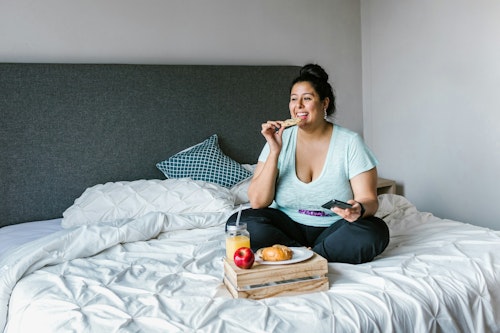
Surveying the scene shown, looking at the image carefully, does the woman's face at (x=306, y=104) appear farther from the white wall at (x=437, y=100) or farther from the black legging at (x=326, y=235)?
the white wall at (x=437, y=100)

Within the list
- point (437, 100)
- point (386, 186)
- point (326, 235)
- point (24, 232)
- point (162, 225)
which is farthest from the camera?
point (386, 186)

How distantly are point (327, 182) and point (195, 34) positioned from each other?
173 cm

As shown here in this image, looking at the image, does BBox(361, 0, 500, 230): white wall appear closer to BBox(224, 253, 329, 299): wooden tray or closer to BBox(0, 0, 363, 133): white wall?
BBox(0, 0, 363, 133): white wall

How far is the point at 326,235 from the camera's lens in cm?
218

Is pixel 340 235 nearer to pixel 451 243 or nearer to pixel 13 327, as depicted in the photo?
pixel 451 243

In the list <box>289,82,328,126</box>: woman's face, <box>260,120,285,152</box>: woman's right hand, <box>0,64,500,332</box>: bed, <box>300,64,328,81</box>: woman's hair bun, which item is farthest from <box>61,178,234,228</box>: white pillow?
<box>300,64,328,81</box>: woman's hair bun

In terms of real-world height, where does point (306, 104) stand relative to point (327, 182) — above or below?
above

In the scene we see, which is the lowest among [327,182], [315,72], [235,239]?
[235,239]

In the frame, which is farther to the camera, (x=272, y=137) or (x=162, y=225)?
(x=162, y=225)

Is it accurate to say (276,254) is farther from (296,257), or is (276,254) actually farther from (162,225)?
(162,225)

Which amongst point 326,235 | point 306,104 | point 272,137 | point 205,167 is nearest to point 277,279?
point 326,235

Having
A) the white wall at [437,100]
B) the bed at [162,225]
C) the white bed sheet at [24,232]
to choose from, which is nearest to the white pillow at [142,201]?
the bed at [162,225]

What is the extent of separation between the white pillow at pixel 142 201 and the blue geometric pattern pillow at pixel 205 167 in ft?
0.86

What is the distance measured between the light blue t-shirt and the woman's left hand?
0.29 meters
